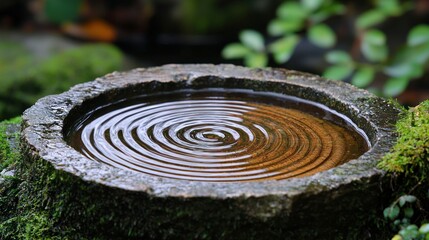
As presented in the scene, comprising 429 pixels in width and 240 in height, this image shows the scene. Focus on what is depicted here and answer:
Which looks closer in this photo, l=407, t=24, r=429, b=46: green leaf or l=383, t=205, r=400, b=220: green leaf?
l=383, t=205, r=400, b=220: green leaf

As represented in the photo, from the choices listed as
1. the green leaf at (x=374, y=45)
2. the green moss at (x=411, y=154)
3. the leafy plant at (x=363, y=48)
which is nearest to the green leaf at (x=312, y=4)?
the leafy plant at (x=363, y=48)

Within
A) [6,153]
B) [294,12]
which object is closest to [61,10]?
[294,12]

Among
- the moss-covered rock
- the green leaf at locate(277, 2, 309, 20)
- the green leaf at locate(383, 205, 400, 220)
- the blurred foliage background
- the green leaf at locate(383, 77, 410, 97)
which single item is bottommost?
the green leaf at locate(383, 205, 400, 220)

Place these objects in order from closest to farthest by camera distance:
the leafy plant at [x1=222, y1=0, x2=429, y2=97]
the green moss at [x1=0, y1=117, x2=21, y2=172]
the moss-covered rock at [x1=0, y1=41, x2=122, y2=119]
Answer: the green moss at [x1=0, y1=117, x2=21, y2=172], the leafy plant at [x1=222, y1=0, x2=429, y2=97], the moss-covered rock at [x1=0, y1=41, x2=122, y2=119]

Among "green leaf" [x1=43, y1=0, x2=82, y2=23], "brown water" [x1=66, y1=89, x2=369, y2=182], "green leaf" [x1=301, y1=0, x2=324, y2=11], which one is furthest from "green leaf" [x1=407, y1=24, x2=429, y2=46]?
"green leaf" [x1=43, y1=0, x2=82, y2=23]

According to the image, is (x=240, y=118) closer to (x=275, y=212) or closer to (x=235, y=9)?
(x=275, y=212)

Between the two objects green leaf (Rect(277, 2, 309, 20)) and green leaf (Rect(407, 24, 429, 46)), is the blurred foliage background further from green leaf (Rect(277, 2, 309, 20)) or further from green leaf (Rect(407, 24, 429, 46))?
green leaf (Rect(407, 24, 429, 46))

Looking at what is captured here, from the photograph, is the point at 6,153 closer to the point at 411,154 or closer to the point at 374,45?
the point at 411,154

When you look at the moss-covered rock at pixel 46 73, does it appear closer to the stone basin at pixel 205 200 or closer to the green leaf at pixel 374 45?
the green leaf at pixel 374 45
